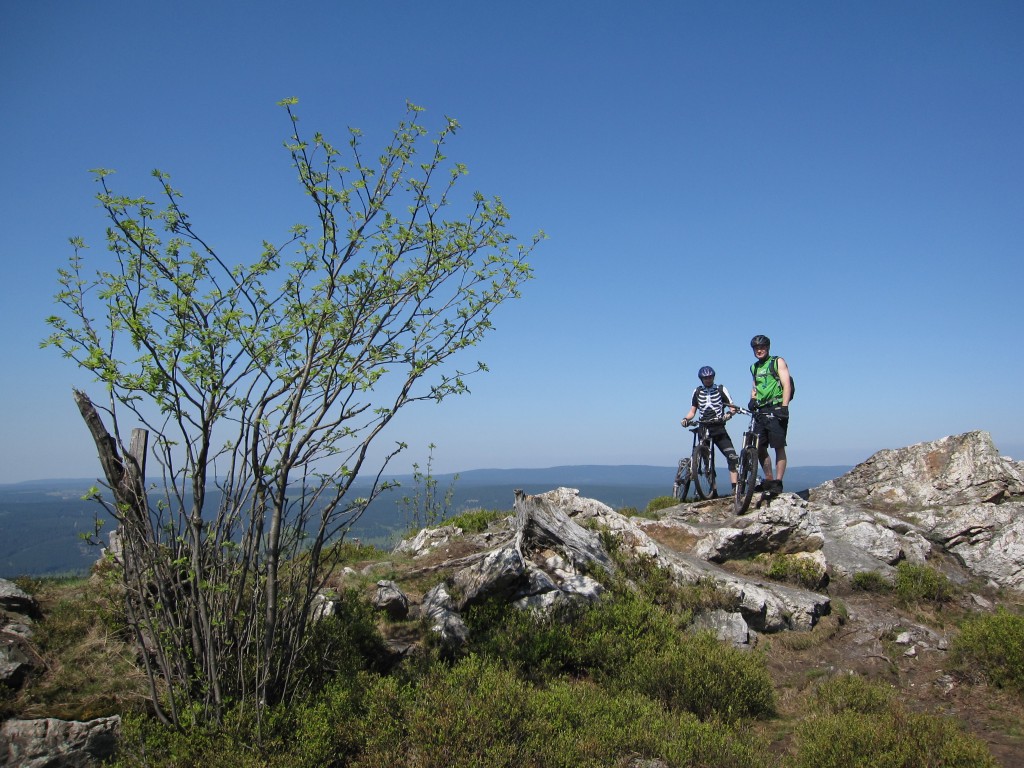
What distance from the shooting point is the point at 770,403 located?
14383 mm

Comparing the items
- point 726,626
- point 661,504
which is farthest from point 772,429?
point 726,626

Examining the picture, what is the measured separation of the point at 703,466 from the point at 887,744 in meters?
10.6

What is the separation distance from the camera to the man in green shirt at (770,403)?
14.2 meters

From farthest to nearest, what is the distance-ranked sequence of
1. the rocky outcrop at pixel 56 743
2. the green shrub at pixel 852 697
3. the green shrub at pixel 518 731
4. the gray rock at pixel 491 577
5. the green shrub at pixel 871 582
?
the green shrub at pixel 871 582 < the gray rock at pixel 491 577 < the green shrub at pixel 852 697 < the green shrub at pixel 518 731 < the rocky outcrop at pixel 56 743

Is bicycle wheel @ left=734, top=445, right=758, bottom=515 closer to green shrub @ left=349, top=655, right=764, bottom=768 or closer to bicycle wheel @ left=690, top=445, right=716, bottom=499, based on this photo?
bicycle wheel @ left=690, top=445, right=716, bottom=499

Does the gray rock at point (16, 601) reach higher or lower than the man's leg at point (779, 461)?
lower

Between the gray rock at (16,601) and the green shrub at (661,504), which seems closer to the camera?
the gray rock at (16,601)

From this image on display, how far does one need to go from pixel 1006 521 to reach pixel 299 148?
16061 mm

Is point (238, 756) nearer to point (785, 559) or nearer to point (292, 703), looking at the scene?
point (292, 703)

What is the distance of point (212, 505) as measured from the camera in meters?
7.21

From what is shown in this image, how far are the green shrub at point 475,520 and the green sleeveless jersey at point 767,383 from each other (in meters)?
A: 7.01

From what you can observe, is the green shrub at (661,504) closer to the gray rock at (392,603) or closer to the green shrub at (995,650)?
the green shrub at (995,650)

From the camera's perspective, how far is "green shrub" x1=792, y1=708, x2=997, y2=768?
5.90 meters

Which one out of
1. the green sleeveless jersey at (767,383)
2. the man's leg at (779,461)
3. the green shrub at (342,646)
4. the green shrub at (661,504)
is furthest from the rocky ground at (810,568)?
the green sleeveless jersey at (767,383)
